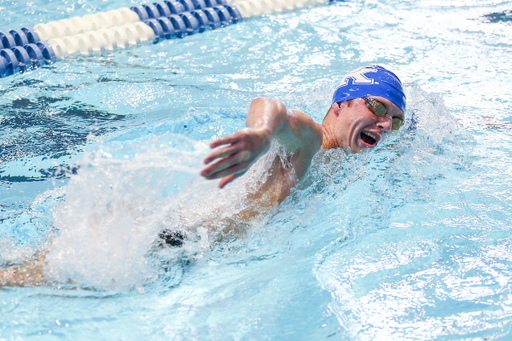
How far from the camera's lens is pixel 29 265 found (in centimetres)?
208

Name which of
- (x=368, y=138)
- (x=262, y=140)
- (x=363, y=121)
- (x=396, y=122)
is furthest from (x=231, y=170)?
(x=396, y=122)

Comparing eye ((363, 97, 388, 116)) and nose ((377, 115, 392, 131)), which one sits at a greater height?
eye ((363, 97, 388, 116))

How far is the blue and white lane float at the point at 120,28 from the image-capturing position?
469 cm

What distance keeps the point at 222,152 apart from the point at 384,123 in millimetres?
1438

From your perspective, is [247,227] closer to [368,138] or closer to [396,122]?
[368,138]

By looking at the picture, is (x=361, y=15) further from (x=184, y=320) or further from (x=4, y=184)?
(x=184, y=320)

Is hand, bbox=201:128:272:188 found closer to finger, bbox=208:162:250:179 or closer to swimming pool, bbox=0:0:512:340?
finger, bbox=208:162:250:179

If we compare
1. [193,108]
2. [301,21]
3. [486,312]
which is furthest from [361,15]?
[486,312]

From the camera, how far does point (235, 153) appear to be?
1666mm

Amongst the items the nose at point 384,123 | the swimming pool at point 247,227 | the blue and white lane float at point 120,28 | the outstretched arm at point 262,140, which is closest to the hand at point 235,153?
the outstretched arm at point 262,140

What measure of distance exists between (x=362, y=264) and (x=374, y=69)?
50.6 inches

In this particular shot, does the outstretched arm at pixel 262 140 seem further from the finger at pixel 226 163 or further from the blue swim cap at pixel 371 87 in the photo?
the blue swim cap at pixel 371 87

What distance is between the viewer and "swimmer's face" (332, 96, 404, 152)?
274 centimetres

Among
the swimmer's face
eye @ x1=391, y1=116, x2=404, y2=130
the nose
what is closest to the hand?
the swimmer's face
